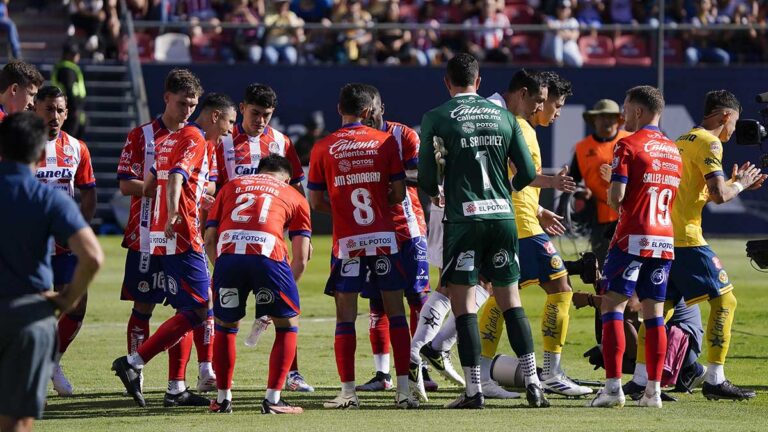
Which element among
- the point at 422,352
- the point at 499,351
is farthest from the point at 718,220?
the point at 422,352

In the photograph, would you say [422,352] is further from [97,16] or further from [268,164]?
[97,16]

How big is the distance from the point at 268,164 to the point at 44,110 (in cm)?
187

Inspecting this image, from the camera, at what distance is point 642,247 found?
895cm

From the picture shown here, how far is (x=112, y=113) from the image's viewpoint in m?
25.2

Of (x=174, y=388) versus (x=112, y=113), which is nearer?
(x=174, y=388)

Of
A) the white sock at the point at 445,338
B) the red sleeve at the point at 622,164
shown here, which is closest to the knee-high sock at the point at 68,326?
the white sock at the point at 445,338

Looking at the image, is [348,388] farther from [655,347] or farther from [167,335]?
[655,347]

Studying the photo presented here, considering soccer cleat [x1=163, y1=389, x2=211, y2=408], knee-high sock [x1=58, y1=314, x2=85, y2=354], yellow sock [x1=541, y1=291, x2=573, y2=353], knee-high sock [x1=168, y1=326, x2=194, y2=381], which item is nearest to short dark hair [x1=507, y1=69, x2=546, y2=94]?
yellow sock [x1=541, y1=291, x2=573, y2=353]

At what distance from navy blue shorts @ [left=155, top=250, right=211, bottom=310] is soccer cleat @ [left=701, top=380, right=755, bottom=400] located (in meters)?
3.68

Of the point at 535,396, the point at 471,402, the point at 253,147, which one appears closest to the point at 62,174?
the point at 253,147

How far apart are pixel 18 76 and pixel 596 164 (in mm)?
6512

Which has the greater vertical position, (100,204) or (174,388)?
(100,204)

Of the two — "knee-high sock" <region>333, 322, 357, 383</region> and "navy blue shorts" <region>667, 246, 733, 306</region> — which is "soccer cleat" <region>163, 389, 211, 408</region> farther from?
"navy blue shorts" <region>667, 246, 733, 306</region>

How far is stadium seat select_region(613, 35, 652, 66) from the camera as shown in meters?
26.0
